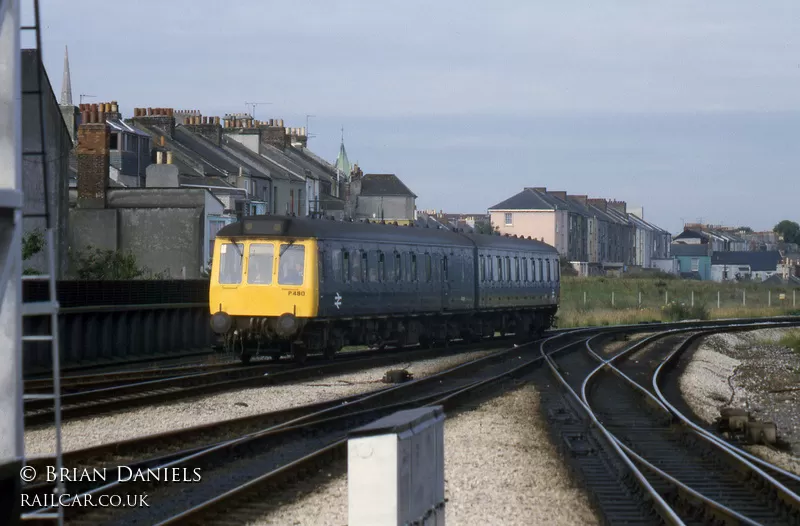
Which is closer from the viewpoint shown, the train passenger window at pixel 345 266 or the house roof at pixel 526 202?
the train passenger window at pixel 345 266

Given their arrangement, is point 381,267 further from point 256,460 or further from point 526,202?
point 526,202

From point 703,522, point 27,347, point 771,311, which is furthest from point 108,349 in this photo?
point 771,311

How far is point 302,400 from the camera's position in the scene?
1652 cm

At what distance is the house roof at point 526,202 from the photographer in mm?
101438

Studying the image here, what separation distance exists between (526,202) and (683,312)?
44.0 m

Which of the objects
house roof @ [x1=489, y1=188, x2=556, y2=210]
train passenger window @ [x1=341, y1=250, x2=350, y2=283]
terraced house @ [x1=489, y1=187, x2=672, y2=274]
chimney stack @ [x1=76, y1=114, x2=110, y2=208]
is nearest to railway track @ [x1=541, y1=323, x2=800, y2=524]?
train passenger window @ [x1=341, y1=250, x2=350, y2=283]

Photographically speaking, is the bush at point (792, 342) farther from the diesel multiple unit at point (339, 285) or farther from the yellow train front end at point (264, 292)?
the yellow train front end at point (264, 292)

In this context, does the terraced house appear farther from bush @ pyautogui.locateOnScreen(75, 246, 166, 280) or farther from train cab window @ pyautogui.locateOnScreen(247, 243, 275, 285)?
train cab window @ pyautogui.locateOnScreen(247, 243, 275, 285)

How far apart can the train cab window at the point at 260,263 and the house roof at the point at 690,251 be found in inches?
5064

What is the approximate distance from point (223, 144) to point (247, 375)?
136 feet

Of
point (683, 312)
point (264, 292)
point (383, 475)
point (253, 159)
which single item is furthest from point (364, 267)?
point (683, 312)

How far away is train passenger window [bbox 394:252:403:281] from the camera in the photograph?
2575 cm

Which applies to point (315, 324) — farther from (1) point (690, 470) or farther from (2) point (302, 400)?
(1) point (690, 470)

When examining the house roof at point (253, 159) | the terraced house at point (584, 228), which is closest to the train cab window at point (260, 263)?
the house roof at point (253, 159)
